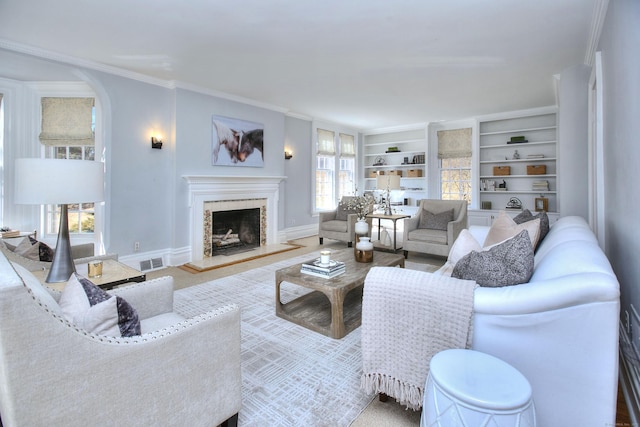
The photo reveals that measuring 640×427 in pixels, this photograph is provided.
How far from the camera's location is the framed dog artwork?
16.1 ft

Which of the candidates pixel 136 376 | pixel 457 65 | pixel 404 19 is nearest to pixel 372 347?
pixel 136 376

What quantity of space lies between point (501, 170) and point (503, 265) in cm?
565

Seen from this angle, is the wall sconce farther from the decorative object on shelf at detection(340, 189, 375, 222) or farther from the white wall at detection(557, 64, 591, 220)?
the white wall at detection(557, 64, 591, 220)

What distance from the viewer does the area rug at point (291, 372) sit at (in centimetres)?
159

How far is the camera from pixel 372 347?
157 cm

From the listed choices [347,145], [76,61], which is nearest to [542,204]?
[347,145]

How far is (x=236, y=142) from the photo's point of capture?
17.0 ft

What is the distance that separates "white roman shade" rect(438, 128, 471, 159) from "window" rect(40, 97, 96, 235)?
6430mm

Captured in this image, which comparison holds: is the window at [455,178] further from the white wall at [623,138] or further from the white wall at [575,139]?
the white wall at [623,138]

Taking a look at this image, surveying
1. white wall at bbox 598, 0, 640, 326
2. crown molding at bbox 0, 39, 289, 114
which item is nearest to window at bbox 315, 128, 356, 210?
crown molding at bbox 0, 39, 289, 114

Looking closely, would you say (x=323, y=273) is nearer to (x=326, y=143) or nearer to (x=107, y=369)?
(x=107, y=369)

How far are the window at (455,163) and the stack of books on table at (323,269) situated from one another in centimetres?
506

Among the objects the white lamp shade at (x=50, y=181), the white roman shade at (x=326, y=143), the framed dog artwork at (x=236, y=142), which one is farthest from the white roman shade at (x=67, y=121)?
the white roman shade at (x=326, y=143)

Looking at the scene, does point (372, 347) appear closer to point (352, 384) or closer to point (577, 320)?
point (352, 384)
